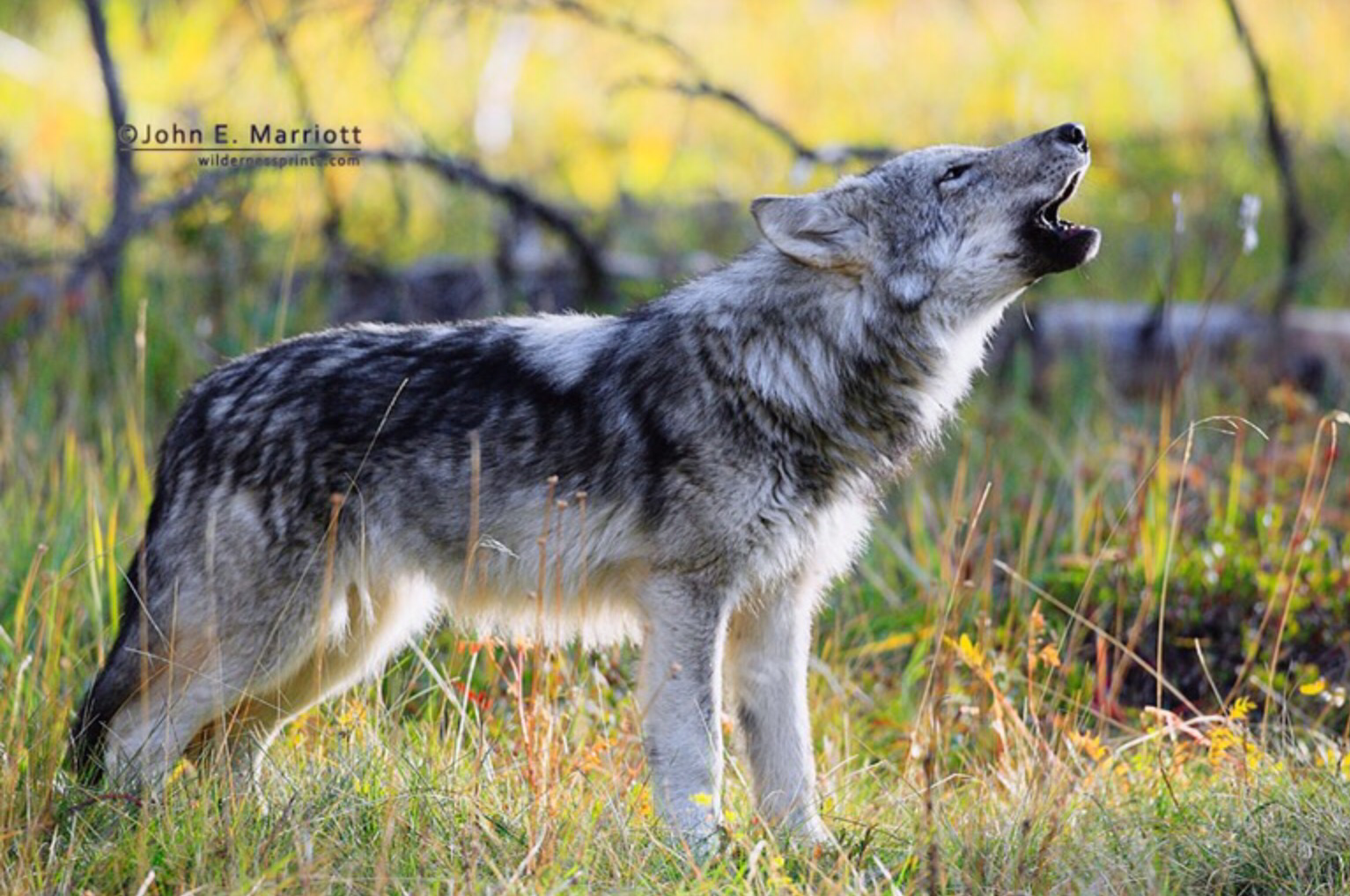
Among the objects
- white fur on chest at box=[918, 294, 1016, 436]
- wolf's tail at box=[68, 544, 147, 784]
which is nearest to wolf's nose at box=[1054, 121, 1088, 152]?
white fur on chest at box=[918, 294, 1016, 436]

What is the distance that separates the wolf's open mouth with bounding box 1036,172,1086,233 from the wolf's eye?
0.23 m

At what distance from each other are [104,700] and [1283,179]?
19.4 ft

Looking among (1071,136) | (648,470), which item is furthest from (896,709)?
(1071,136)

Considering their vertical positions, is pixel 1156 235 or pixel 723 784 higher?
pixel 1156 235

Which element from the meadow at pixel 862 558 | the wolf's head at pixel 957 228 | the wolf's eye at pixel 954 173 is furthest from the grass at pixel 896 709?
the wolf's eye at pixel 954 173

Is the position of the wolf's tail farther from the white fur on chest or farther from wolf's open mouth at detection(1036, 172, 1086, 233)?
wolf's open mouth at detection(1036, 172, 1086, 233)

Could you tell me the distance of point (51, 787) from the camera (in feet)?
11.6

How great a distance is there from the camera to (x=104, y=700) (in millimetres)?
4141

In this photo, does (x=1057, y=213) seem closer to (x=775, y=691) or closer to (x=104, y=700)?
(x=775, y=691)

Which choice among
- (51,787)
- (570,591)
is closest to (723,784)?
(570,591)

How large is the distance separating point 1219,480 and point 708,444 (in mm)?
3146

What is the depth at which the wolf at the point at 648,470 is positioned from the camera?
4.00 meters

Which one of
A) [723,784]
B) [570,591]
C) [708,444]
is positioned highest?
[708,444]

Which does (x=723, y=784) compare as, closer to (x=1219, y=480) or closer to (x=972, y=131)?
(x=1219, y=480)
